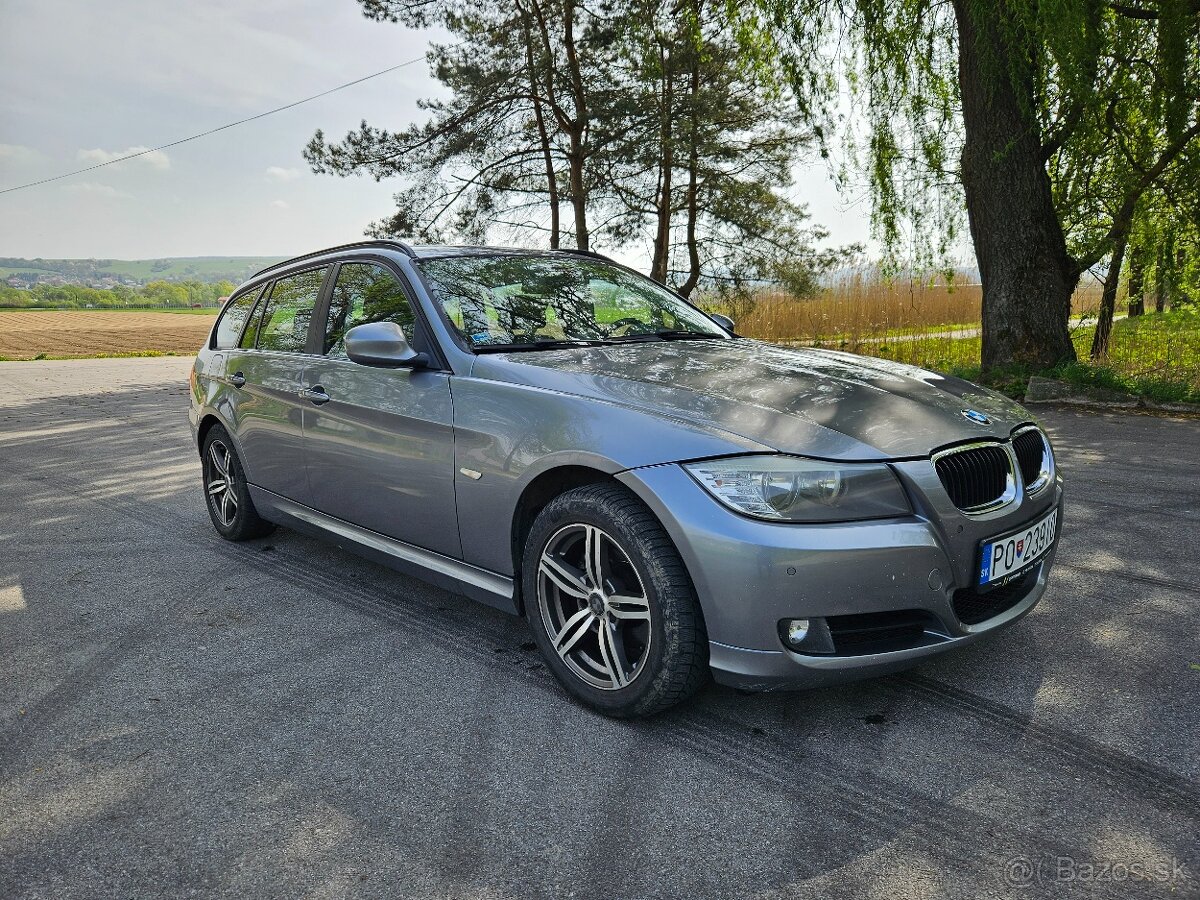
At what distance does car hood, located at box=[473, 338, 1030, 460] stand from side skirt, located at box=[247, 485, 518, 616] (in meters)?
0.75

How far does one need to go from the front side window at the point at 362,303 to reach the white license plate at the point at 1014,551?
7.51 ft

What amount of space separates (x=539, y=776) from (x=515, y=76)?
15789 millimetres

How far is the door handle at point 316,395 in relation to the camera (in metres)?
3.94

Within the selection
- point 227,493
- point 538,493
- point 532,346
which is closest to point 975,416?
→ point 538,493

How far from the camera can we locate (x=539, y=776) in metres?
2.55

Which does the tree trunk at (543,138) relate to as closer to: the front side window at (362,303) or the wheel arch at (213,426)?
the wheel arch at (213,426)

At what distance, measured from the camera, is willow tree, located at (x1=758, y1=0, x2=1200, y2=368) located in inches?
350

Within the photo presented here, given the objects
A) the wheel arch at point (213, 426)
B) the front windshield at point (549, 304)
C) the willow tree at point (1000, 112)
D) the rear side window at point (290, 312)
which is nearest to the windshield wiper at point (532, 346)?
the front windshield at point (549, 304)

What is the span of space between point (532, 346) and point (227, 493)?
8.29ft

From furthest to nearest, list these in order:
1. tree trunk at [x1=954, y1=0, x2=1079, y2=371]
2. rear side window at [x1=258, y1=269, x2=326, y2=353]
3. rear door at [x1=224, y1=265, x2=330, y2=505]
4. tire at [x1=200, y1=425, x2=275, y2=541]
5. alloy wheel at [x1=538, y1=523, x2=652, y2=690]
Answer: tree trunk at [x1=954, y1=0, x2=1079, y2=371] → tire at [x1=200, y1=425, x2=275, y2=541] → rear side window at [x1=258, y1=269, x2=326, y2=353] → rear door at [x1=224, y1=265, x2=330, y2=505] → alloy wheel at [x1=538, y1=523, x2=652, y2=690]

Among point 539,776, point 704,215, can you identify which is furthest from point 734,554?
point 704,215

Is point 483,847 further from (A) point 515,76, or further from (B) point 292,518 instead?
(A) point 515,76

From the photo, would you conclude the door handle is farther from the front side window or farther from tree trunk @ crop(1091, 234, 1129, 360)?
tree trunk @ crop(1091, 234, 1129, 360)

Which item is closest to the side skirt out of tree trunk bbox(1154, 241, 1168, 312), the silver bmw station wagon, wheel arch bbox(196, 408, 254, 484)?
the silver bmw station wagon
